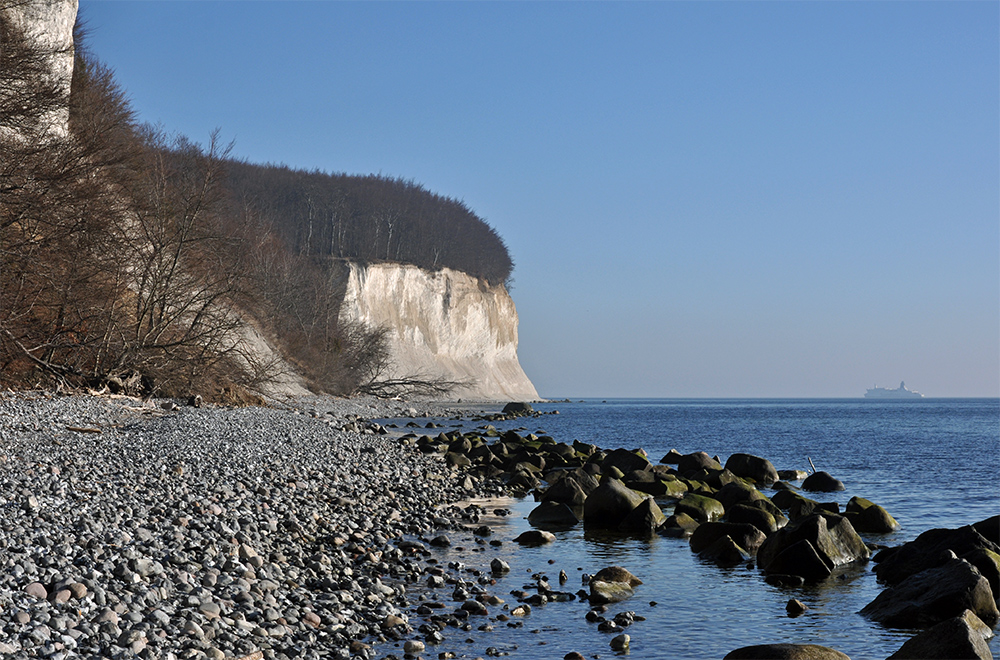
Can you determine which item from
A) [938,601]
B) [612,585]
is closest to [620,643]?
[612,585]

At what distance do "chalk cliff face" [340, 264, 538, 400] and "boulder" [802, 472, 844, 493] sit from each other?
3862cm

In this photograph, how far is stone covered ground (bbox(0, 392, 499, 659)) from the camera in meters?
4.83

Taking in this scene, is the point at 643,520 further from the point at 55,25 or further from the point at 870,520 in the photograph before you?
the point at 55,25

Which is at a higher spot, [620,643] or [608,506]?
[608,506]

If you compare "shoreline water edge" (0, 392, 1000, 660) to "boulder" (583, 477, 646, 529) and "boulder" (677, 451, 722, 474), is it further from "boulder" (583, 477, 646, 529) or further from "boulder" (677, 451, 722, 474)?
"boulder" (677, 451, 722, 474)

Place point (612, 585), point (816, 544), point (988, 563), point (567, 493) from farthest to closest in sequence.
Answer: point (567, 493) < point (816, 544) < point (988, 563) < point (612, 585)

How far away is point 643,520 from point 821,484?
25.3 feet

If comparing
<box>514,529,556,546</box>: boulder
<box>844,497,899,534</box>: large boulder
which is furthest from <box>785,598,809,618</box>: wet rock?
<box>844,497,899,534</box>: large boulder

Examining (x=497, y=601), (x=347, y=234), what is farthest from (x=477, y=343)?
(x=497, y=601)

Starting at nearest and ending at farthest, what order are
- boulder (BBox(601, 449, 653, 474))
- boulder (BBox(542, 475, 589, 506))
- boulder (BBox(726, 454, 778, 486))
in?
boulder (BBox(542, 475, 589, 506))
boulder (BBox(601, 449, 653, 474))
boulder (BBox(726, 454, 778, 486))

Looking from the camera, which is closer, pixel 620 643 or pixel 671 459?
pixel 620 643

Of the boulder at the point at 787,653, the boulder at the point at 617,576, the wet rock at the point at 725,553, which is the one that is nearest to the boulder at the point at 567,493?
the wet rock at the point at 725,553

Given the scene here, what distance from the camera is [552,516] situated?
1141cm

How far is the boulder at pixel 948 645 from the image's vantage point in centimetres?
545
